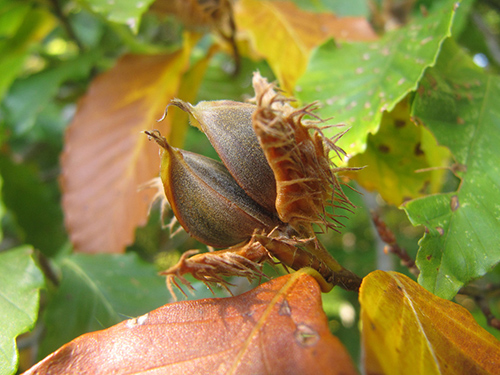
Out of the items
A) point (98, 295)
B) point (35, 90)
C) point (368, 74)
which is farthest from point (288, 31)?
point (35, 90)

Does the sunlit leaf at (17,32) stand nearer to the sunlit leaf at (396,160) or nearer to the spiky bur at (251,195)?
the spiky bur at (251,195)

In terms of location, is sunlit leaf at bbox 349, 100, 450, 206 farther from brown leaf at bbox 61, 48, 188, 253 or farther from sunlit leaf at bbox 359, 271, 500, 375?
brown leaf at bbox 61, 48, 188, 253

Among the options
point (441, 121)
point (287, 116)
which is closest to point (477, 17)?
point (441, 121)

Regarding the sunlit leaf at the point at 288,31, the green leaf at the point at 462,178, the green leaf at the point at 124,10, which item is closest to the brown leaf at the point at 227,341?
the green leaf at the point at 462,178

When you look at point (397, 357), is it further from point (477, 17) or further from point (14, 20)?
point (477, 17)

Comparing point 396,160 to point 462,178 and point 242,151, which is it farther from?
point 242,151

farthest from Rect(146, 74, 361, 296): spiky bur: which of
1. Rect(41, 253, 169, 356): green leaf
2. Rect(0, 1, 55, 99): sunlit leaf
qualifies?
Rect(0, 1, 55, 99): sunlit leaf

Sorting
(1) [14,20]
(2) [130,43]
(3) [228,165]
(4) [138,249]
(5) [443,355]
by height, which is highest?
(1) [14,20]
